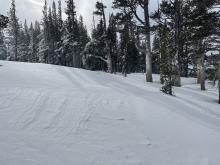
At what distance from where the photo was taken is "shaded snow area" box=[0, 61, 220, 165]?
773 centimetres

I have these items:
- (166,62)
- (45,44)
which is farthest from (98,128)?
(45,44)

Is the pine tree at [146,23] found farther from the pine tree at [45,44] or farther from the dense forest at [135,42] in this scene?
the pine tree at [45,44]

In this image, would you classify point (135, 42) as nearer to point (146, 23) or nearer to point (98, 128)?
point (146, 23)

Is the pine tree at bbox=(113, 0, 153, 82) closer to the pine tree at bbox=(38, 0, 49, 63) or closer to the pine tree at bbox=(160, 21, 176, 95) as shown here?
the pine tree at bbox=(160, 21, 176, 95)

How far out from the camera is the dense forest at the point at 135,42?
61.2ft

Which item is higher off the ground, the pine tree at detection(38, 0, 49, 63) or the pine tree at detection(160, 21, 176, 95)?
the pine tree at detection(38, 0, 49, 63)

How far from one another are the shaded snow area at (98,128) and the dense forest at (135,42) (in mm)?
4604

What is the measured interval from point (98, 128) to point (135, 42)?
1616 centimetres

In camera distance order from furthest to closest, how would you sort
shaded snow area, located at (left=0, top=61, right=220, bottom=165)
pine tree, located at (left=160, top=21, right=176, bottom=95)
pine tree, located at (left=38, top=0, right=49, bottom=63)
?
pine tree, located at (left=38, top=0, right=49, bottom=63) < pine tree, located at (left=160, top=21, right=176, bottom=95) < shaded snow area, located at (left=0, top=61, right=220, bottom=165)

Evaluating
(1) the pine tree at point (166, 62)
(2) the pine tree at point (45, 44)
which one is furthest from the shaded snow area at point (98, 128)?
(2) the pine tree at point (45, 44)

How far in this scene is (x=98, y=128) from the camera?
9695 mm

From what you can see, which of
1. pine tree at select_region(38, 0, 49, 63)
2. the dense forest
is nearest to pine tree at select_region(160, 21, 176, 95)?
the dense forest

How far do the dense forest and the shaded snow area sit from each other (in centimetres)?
460

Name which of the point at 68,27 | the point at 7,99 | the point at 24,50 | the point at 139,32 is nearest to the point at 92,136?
the point at 7,99
